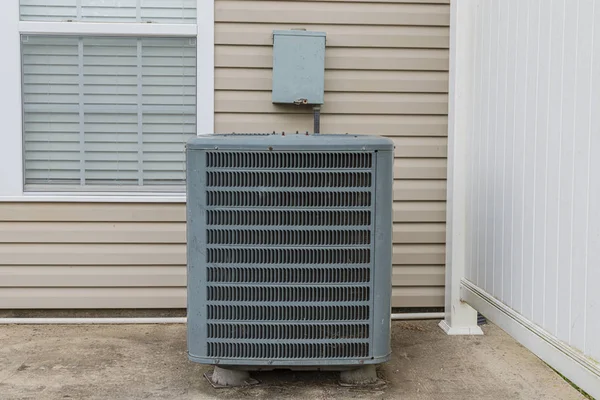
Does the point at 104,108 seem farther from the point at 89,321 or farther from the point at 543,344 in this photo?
the point at 543,344

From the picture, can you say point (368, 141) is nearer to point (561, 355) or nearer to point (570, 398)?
point (561, 355)

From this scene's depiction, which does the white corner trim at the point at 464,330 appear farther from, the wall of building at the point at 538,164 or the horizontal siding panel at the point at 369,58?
the horizontal siding panel at the point at 369,58

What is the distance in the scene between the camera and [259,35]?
14.1 ft

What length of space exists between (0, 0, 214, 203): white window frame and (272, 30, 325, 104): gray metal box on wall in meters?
0.38

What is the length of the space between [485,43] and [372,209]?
1285mm

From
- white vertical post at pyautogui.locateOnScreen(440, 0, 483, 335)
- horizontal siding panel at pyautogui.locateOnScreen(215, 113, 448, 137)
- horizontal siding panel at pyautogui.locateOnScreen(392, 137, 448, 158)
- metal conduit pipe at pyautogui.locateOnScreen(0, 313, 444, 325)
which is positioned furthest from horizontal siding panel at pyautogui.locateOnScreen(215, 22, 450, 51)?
metal conduit pipe at pyautogui.locateOnScreen(0, 313, 444, 325)

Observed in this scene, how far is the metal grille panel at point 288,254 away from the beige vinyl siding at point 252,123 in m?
1.24

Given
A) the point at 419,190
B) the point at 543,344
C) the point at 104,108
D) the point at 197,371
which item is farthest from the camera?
the point at 419,190

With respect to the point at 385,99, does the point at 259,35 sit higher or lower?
higher

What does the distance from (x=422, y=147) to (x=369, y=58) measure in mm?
587

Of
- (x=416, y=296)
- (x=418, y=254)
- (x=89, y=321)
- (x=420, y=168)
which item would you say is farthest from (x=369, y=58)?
(x=89, y=321)

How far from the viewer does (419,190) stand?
173 inches

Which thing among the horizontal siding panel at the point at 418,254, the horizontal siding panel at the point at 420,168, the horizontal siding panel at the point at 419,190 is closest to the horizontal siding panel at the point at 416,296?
the horizontal siding panel at the point at 418,254

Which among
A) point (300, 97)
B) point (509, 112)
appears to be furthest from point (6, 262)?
point (509, 112)
